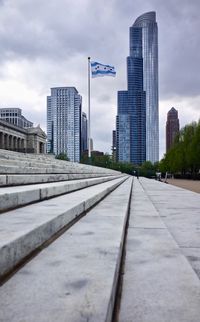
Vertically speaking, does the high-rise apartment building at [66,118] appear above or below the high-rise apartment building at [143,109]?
below

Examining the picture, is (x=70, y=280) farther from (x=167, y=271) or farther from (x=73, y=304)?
(x=167, y=271)

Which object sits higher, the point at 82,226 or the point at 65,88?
the point at 65,88

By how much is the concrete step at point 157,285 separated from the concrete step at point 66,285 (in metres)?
0.18

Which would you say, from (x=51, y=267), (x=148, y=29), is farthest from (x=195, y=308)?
(x=148, y=29)

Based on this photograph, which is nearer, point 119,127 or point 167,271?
point 167,271

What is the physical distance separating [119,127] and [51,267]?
501ft

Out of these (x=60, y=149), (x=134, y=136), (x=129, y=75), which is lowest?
(x=60, y=149)

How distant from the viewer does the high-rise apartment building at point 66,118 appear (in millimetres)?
67062

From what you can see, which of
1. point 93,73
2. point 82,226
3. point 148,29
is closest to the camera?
point 82,226

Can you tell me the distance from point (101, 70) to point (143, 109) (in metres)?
120

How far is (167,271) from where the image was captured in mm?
2709

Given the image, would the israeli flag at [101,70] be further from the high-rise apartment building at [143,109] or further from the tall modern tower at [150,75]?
the tall modern tower at [150,75]

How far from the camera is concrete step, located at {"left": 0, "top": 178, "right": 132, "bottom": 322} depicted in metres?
1.59

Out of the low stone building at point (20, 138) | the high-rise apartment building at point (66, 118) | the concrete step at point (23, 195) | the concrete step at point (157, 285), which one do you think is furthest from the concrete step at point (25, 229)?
the low stone building at point (20, 138)
